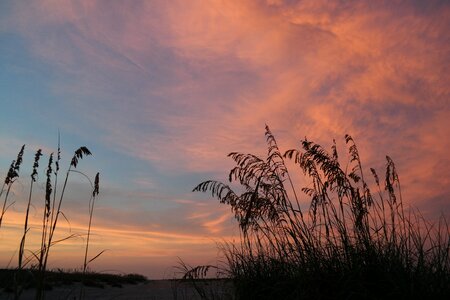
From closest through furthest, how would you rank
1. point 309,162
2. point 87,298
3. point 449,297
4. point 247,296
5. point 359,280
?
1. point 449,297
2. point 359,280
3. point 247,296
4. point 309,162
5. point 87,298

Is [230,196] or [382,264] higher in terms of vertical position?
[230,196]

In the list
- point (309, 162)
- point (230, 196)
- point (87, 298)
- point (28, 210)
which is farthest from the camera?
point (87, 298)

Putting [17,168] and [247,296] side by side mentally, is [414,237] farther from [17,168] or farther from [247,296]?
[17,168]

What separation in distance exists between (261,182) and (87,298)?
7.72m

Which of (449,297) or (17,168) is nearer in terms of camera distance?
(17,168)

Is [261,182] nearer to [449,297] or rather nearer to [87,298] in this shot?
[449,297]

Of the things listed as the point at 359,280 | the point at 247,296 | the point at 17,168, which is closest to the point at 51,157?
the point at 17,168

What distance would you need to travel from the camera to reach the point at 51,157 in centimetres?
407

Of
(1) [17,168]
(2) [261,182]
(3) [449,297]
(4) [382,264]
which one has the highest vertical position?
(2) [261,182]

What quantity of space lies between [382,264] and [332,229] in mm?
1223

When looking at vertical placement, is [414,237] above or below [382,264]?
above

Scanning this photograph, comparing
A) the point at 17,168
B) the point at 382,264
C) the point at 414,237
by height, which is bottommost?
the point at 382,264

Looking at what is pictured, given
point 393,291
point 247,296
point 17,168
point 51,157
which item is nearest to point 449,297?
point 393,291

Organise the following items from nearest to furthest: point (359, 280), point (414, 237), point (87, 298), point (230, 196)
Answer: point (359, 280), point (414, 237), point (230, 196), point (87, 298)
